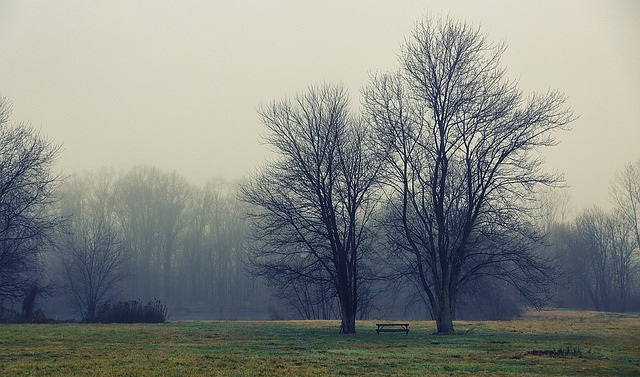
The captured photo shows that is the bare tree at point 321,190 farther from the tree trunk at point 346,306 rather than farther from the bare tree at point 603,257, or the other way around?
the bare tree at point 603,257

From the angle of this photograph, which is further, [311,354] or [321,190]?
[321,190]

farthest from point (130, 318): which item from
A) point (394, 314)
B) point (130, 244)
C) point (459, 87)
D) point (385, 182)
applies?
point (130, 244)

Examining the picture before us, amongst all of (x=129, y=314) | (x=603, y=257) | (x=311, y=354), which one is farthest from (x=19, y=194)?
(x=603, y=257)

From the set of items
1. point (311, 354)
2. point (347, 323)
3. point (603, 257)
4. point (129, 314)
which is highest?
point (603, 257)

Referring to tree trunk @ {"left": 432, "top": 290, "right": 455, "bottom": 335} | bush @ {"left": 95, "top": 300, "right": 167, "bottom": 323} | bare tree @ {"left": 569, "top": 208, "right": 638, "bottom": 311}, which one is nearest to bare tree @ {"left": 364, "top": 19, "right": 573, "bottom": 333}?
tree trunk @ {"left": 432, "top": 290, "right": 455, "bottom": 335}

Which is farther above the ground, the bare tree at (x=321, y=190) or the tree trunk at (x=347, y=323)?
the bare tree at (x=321, y=190)

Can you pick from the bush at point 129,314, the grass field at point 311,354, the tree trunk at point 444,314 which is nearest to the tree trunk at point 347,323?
the grass field at point 311,354

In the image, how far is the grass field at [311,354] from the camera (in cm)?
1563

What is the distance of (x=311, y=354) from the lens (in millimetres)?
20375

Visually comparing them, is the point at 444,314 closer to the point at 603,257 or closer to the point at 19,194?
the point at 19,194

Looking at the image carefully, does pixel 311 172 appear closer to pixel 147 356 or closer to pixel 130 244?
pixel 147 356

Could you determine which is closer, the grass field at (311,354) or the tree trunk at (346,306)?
the grass field at (311,354)

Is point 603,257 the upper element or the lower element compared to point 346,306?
A: upper

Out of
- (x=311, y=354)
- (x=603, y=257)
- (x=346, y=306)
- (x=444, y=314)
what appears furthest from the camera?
(x=603, y=257)
